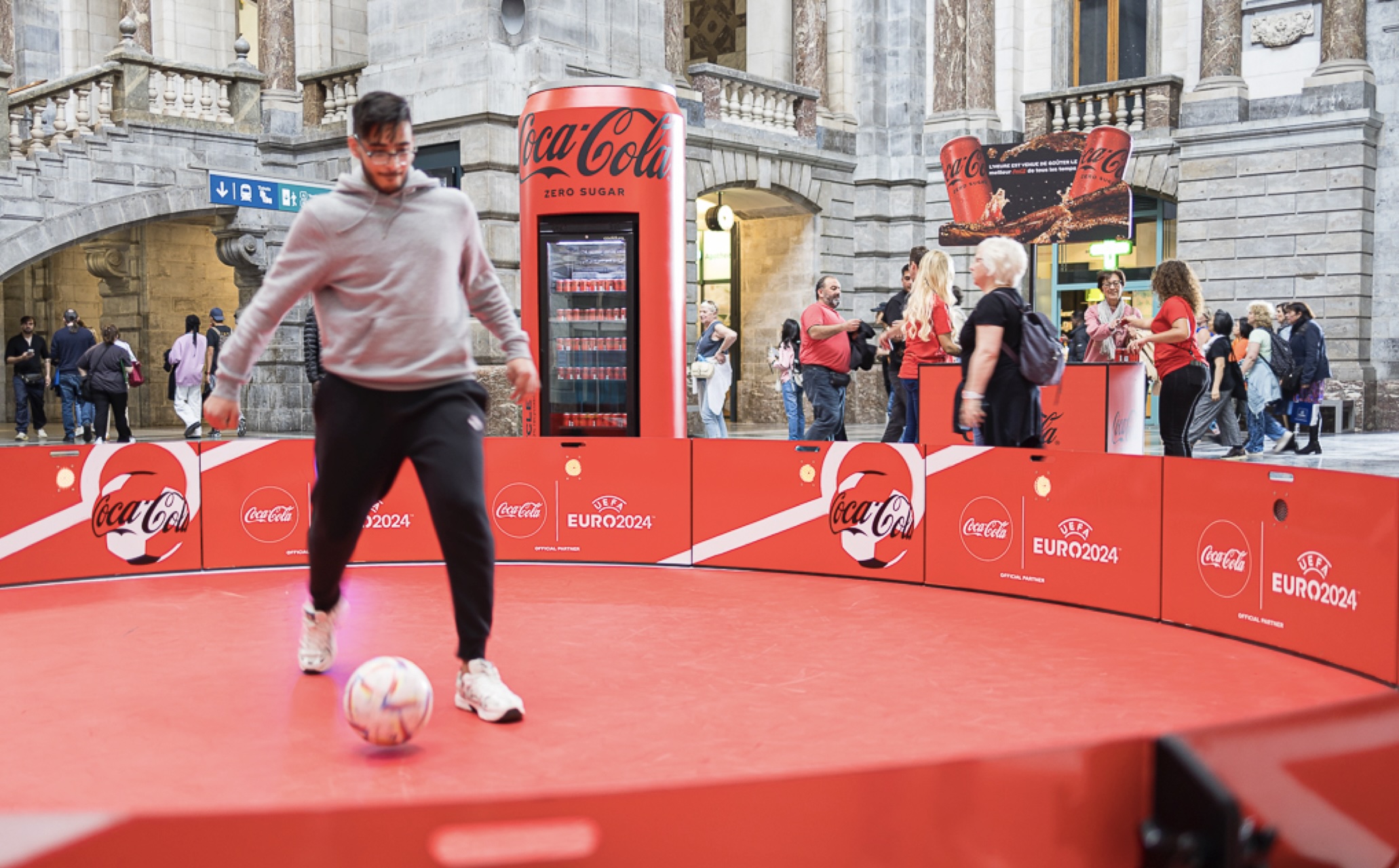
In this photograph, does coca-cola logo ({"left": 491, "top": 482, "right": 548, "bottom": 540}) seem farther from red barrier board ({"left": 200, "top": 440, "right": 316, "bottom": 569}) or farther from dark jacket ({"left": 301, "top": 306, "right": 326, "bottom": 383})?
dark jacket ({"left": 301, "top": 306, "right": 326, "bottom": 383})

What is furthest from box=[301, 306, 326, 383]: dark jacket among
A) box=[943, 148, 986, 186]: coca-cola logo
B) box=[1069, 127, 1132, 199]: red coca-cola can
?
box=[1069, 127, 1132, 199]: red coca-cola can

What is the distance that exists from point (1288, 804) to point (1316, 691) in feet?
11.4

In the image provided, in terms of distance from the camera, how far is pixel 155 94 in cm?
1845

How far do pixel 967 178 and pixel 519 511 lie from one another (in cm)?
1168

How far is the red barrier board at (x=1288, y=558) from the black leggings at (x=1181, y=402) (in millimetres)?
2230

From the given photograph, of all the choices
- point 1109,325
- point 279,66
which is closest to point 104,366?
point 279,66

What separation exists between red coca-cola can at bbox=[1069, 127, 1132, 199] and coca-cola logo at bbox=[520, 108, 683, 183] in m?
8.26

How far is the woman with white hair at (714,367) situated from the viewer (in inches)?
531

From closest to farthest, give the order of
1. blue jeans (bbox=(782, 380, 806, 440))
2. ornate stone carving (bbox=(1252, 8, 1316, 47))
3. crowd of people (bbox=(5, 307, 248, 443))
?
blue jeans (bbox=(782, 380, 806, 440)) → crowd of people (bbox=(5, 307, 248, 443)) → ornate stone carving (bbox=(1252, 8, 1316, 47))

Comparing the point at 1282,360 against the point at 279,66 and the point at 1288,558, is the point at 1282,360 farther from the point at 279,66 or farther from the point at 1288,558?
the point at 279,66

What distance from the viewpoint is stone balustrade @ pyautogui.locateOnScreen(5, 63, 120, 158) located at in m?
17.8

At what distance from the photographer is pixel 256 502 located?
26.0 ft

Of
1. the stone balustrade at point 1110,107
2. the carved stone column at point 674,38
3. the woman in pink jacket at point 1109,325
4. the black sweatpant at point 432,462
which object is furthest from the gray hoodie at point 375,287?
the stone balustrade at point 1110,107

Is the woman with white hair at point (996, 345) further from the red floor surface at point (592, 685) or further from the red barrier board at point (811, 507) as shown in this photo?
the red floor surface at point (592, 685)
